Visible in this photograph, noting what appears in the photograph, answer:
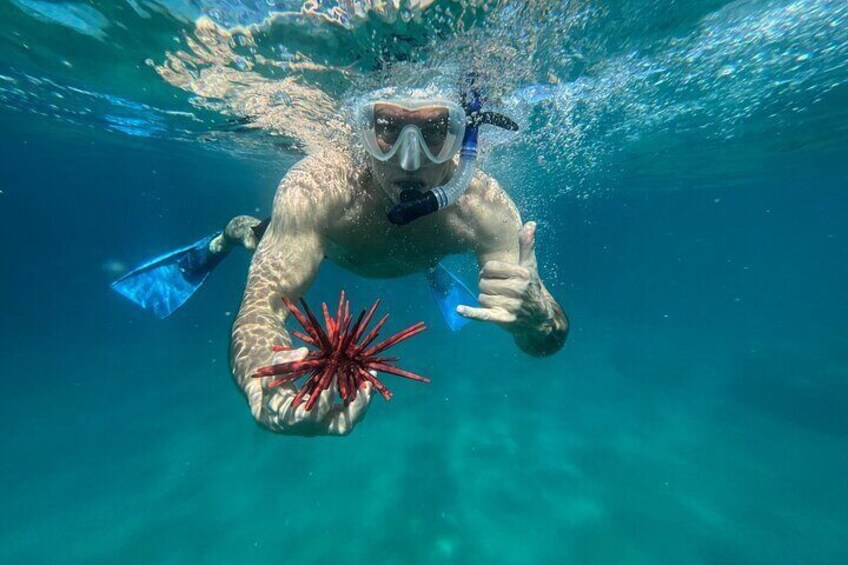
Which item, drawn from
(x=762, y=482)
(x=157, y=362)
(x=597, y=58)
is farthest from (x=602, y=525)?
(x=157, y=362)

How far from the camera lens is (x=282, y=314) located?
3168 mm

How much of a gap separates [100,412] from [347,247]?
732 inches

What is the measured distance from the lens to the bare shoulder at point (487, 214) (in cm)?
418

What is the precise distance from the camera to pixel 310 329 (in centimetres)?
162

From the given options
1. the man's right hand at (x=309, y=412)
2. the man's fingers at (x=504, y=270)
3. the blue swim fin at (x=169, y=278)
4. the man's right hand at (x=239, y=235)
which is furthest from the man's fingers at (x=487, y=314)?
the blue swim fin at (x=169, y=278)

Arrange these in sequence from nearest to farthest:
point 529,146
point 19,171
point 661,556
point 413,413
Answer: point 661,556
point 413,413
point 529,146
point 19,171

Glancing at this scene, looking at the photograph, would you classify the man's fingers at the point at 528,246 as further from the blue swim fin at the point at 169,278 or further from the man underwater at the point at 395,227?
the blue swim fin at the point at 169,278

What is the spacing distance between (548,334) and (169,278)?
24.5 feet

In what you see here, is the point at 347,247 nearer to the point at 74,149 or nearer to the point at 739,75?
the point at 739,75

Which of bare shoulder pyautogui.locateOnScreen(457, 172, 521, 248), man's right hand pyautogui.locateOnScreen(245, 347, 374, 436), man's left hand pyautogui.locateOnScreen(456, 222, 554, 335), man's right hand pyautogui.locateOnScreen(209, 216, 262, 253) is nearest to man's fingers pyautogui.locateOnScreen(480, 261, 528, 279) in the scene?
man's left hand pyautogui.locateOnScreen(456, 222, 554, 335)

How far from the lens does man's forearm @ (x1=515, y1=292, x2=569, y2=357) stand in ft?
10.7

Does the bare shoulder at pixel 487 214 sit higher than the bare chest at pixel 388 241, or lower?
higher

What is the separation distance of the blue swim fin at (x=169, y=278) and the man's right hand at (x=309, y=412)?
6.17m

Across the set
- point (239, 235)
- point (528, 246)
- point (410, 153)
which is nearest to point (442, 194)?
point (410, 153)
